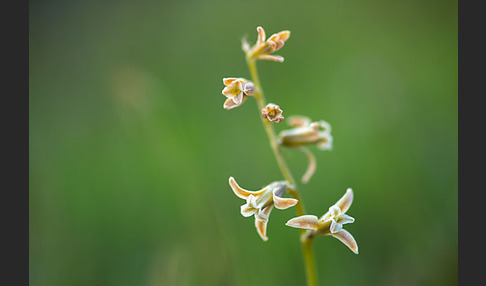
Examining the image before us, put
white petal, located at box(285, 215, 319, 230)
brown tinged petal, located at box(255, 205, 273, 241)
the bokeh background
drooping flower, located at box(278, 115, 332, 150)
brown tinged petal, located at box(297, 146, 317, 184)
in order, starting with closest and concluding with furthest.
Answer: white petal, located at box(285, 215, 319, 230) < brown tinged petal, located at box(255, 205, 273, 241) < drooping flower, located at box(278, 115, 332, 150) < brown tinged petal, located at box(297, 146, 317, 184) < the bokeh background

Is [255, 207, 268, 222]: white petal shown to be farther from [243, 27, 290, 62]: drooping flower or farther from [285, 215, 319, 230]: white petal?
[243, 27, 290, 62]: drooping flower

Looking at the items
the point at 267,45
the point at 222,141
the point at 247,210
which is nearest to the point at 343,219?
the point at 247,210

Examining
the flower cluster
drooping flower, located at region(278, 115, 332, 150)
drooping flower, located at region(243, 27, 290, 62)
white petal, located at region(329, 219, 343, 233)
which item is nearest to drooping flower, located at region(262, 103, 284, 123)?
the flower cluster

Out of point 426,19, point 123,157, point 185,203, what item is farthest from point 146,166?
point 426,19

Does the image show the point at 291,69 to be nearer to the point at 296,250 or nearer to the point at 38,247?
the point at 296,250

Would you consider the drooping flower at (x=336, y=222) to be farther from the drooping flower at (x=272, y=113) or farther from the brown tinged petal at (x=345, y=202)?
the drooping flower at (x=272, y=113)

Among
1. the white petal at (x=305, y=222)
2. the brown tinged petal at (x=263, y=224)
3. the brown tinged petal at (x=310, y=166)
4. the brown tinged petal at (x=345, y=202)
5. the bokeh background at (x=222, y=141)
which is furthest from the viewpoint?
the bokeh background at (x=222, y=141)

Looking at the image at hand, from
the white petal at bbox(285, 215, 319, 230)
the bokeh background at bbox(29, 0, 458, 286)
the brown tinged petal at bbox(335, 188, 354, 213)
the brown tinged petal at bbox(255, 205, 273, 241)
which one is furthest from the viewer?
the bokeh background at bbox(29, 0, 458, 286)

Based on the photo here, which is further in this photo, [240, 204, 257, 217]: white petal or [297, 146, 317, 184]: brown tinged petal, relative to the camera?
[297, 146, 317, 184]: brown tinged petal

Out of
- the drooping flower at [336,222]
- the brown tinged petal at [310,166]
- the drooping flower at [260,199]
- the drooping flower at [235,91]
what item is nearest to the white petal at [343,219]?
the drooping flower at [336,222]
